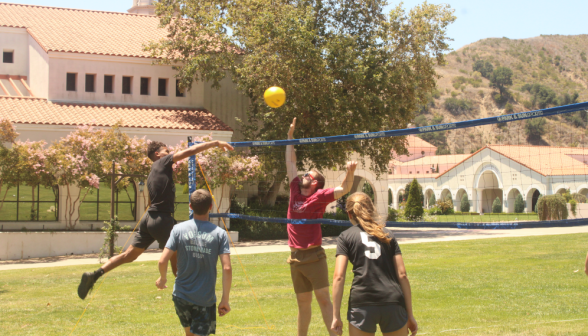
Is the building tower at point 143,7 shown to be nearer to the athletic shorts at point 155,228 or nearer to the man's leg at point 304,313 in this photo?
the athletic shorts at point 155,228

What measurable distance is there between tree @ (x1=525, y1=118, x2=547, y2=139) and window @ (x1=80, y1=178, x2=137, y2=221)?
409ft

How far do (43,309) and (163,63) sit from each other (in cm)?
1918

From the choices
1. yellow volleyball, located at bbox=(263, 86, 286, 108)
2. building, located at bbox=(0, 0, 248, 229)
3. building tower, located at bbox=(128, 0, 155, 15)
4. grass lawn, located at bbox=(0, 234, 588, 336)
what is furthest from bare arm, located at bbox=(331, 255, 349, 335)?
building tower, located at bbox=(128, 0, 155, 15)

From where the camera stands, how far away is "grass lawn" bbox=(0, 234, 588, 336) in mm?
7328

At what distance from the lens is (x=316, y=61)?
23156mm

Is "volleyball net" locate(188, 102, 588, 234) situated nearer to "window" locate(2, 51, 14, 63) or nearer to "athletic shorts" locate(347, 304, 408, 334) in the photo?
"athletic shorts" locate(347, 304, 408, 334)

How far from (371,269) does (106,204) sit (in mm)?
21618

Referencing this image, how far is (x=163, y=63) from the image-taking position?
26.6m

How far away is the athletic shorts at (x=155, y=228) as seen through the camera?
664cm

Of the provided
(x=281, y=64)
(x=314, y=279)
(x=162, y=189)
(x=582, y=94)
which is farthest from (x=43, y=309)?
(x=582, y=94)

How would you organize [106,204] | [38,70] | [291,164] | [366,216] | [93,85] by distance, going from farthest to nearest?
1. [38,70]
2. [93,85]
3. [106,204]
4. [291,164]
5. [366,216]

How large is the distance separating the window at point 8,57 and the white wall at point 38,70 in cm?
152

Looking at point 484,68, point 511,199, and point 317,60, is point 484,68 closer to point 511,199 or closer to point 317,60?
point 511,199

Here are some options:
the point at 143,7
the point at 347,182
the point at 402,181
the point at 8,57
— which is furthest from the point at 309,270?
the point at 402,181
